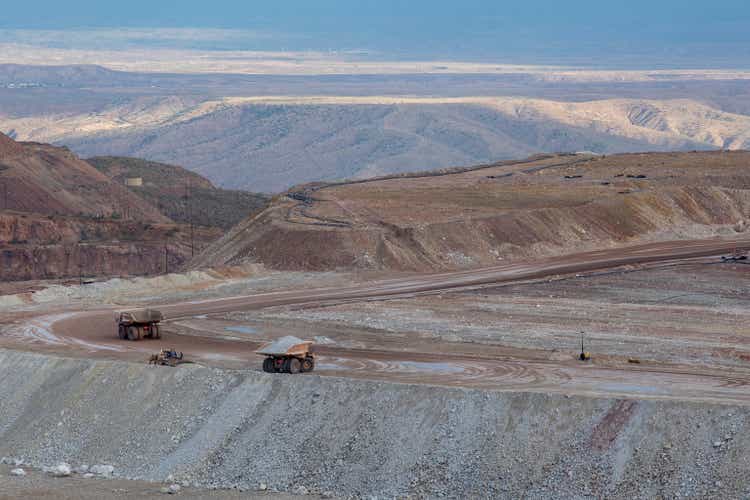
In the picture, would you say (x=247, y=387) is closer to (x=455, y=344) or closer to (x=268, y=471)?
(x=268, y=471)

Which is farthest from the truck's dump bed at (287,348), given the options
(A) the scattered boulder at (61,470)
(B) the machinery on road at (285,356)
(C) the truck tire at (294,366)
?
(A) the scattered boulder at (61,470)

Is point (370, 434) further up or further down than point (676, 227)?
further down

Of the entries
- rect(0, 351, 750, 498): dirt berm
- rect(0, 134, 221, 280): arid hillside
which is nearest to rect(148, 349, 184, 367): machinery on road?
rect(0, 351, 750, 498): dirt berm

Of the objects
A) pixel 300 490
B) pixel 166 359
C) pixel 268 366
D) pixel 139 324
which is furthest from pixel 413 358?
pixel 300 490

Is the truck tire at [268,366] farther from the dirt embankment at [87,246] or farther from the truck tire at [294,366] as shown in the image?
the dirt embankment at [87,246]

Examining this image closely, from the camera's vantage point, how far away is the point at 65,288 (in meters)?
72.7

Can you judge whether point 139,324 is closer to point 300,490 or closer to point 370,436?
point 370,436

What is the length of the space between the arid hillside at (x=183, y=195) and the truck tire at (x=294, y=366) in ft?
279

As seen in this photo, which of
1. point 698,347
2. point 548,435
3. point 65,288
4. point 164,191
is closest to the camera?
point 548,435

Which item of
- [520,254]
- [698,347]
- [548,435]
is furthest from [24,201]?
[548,435]

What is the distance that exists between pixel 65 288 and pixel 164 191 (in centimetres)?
9080

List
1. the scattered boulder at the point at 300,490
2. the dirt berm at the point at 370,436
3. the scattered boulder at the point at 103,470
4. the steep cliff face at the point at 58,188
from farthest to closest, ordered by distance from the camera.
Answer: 1. the steep cliff face at the point at 58,188
2. the scattered boulder at the point at 103,470
3. the scattered boulder at the point at 300,490
4. the dirt berm at the point at 370,436

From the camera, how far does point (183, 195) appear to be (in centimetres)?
15975

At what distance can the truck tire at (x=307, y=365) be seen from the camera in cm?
4744
